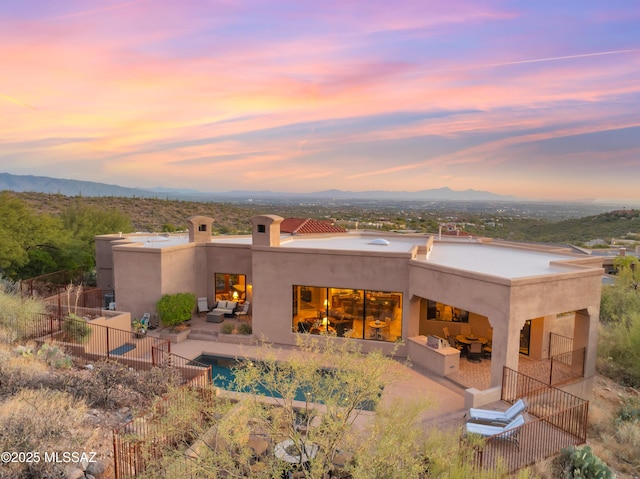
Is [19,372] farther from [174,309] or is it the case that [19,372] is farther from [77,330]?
[174,309]

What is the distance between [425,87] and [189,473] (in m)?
29.0

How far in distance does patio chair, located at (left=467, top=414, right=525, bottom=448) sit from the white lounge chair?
0.53 ft

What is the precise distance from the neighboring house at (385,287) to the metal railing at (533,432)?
656mm

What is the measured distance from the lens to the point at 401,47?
26562 mm

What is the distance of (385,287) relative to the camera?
15914 mm

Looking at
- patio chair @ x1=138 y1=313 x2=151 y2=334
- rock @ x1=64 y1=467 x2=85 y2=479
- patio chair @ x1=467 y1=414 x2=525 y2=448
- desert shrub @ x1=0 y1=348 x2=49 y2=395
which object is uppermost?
desert shrub @ x1=0 y1=348 x2=49 y2=395

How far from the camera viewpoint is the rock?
7.18m

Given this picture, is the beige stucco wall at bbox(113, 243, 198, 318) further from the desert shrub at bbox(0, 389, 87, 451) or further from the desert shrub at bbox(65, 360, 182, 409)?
the desert shrub at bbox(0, 389, 87, 451)

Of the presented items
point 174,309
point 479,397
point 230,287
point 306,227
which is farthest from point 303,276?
point 306,227

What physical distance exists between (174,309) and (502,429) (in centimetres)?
1304

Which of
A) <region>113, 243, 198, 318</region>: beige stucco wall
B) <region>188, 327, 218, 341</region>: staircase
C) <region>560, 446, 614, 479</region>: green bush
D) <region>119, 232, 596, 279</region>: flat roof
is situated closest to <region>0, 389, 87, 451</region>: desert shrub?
<region>188, 327, 218, 341</region>: staircase

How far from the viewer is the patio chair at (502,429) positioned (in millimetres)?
9117

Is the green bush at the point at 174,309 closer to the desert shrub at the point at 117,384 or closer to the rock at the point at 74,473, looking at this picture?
the desert shrub at the point at 117,384

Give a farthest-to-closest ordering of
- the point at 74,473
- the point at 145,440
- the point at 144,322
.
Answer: the point at 144,322 → the point at 145,440 → the point at 74,473
